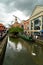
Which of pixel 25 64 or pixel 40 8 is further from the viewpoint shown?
pixel 40 8

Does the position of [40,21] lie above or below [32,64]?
above

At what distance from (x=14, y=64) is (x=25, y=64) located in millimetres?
1080

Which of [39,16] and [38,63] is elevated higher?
[39,16]

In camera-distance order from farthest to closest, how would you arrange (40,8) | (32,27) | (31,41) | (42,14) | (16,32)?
(16,32) → (32,27) → (40,8) → (42,14) → (31,41)

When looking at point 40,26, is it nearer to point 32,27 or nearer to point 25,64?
point 32,27

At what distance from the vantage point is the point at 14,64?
15961mm

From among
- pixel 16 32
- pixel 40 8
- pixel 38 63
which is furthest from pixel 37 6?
pixel 38 63

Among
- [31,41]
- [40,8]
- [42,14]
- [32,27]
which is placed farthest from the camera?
[32,27]

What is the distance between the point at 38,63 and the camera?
16531mm

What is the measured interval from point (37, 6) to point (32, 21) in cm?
824

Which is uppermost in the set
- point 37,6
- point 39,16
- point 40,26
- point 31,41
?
point 37,6

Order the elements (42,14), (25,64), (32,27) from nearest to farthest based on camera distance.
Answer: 1. (25,64)
2. (42,14)
3. (32,27)

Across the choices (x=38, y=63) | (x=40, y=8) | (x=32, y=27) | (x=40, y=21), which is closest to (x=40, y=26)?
(x=40, y=21)

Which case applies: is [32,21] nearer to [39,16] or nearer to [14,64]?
[39,16]
